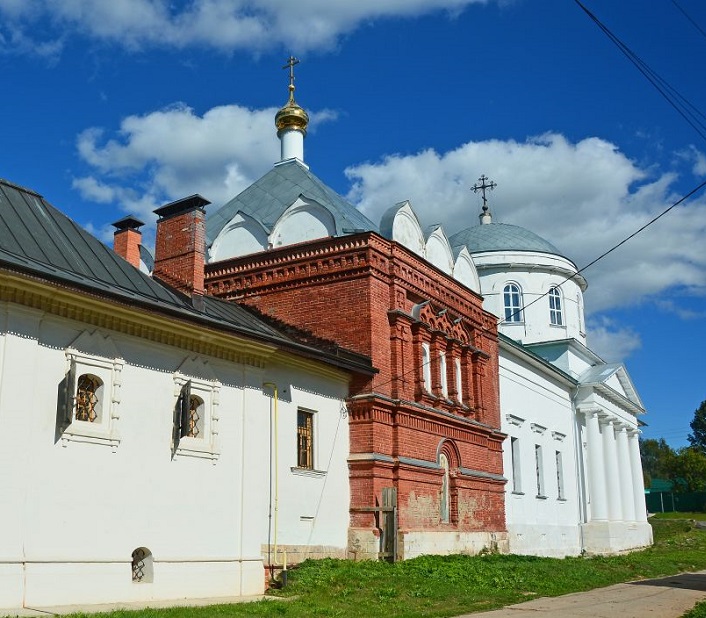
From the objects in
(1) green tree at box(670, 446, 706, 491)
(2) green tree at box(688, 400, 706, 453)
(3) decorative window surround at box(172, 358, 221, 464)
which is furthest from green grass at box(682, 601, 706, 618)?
(2) green tree at box(688, 400, 706, 453)

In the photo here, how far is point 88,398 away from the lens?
11961mm

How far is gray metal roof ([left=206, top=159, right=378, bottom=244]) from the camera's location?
20.0 m

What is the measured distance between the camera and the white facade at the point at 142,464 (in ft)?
35.4

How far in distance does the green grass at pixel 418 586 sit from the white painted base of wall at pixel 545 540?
12.8 ft

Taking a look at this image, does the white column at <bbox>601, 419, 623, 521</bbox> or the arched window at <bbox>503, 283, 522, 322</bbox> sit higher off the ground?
the arched window at <bbox>503, 283, 522, 322</bbox>

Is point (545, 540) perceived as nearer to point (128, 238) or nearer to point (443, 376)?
point (443, 376)

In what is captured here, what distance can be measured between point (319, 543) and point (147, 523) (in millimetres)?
4552

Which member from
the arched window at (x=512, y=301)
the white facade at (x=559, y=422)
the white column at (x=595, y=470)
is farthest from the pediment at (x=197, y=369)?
the arched window at (x=512, y=301)

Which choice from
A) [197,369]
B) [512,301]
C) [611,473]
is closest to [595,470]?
[611,473]

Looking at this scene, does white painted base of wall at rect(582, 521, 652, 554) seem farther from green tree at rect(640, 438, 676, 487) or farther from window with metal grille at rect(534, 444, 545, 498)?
green tree at rect(640, 438, 676, 487)

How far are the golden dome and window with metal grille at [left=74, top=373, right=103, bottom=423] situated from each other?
1305 cm

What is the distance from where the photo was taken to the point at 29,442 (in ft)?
35.6

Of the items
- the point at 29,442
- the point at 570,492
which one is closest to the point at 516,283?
the point at 570,492

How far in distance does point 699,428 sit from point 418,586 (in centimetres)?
10114
